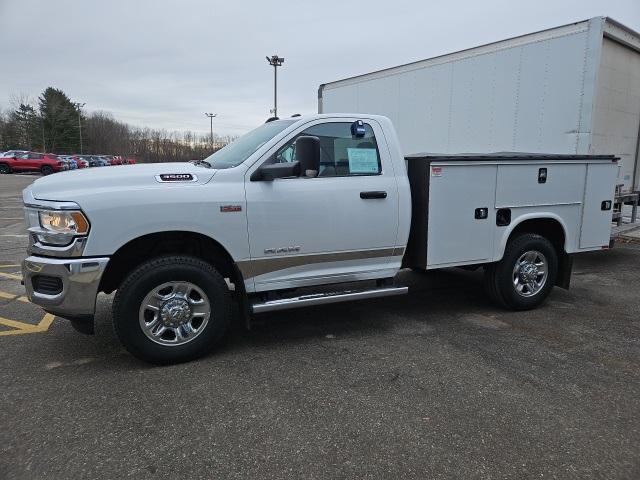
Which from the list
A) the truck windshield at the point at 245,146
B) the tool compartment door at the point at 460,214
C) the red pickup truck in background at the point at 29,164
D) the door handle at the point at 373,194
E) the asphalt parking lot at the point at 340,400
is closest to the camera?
the asphalt parking lot at the point at 340,400

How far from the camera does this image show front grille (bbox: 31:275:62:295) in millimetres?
3541

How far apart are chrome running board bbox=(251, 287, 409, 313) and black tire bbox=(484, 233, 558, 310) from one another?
4.23ft

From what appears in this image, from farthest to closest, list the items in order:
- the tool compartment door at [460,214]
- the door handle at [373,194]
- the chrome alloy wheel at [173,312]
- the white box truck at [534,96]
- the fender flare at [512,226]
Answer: the white box truck at [534,96], the fender flare at [512,226], the tool compartment door at [460,214], the door handle at [373,194], the chrome alloy wheel at [173,312]

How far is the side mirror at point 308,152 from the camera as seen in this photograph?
3916 mm

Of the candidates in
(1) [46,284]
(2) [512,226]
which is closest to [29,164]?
(1) [46,284]

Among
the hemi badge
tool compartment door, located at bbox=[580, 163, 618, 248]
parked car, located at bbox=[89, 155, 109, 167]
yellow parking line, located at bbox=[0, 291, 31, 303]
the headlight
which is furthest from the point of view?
parked car, located at bbox=[89, 155, 109, 167]

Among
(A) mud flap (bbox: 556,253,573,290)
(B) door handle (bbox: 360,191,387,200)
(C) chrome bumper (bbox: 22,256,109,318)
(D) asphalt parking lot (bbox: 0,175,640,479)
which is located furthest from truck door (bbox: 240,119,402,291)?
(A) mud flap (bbox: 556,253,573,290)

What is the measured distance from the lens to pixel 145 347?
3756 mm

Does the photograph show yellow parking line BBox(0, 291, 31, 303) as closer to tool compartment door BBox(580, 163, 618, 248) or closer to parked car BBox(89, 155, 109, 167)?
tool compartment door BBox(580, 163, 618, 248)

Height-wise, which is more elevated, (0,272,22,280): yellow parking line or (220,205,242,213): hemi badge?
(220,205,242,213): hemi badge

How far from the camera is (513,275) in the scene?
17.3 ft

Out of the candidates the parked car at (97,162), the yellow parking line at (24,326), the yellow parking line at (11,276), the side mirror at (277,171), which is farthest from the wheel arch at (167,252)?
the parked car at (97,162)

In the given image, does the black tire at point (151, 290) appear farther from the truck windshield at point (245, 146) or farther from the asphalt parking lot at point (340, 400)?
the truck windshield at point (245, 146)

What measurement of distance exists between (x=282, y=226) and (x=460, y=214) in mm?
1853
